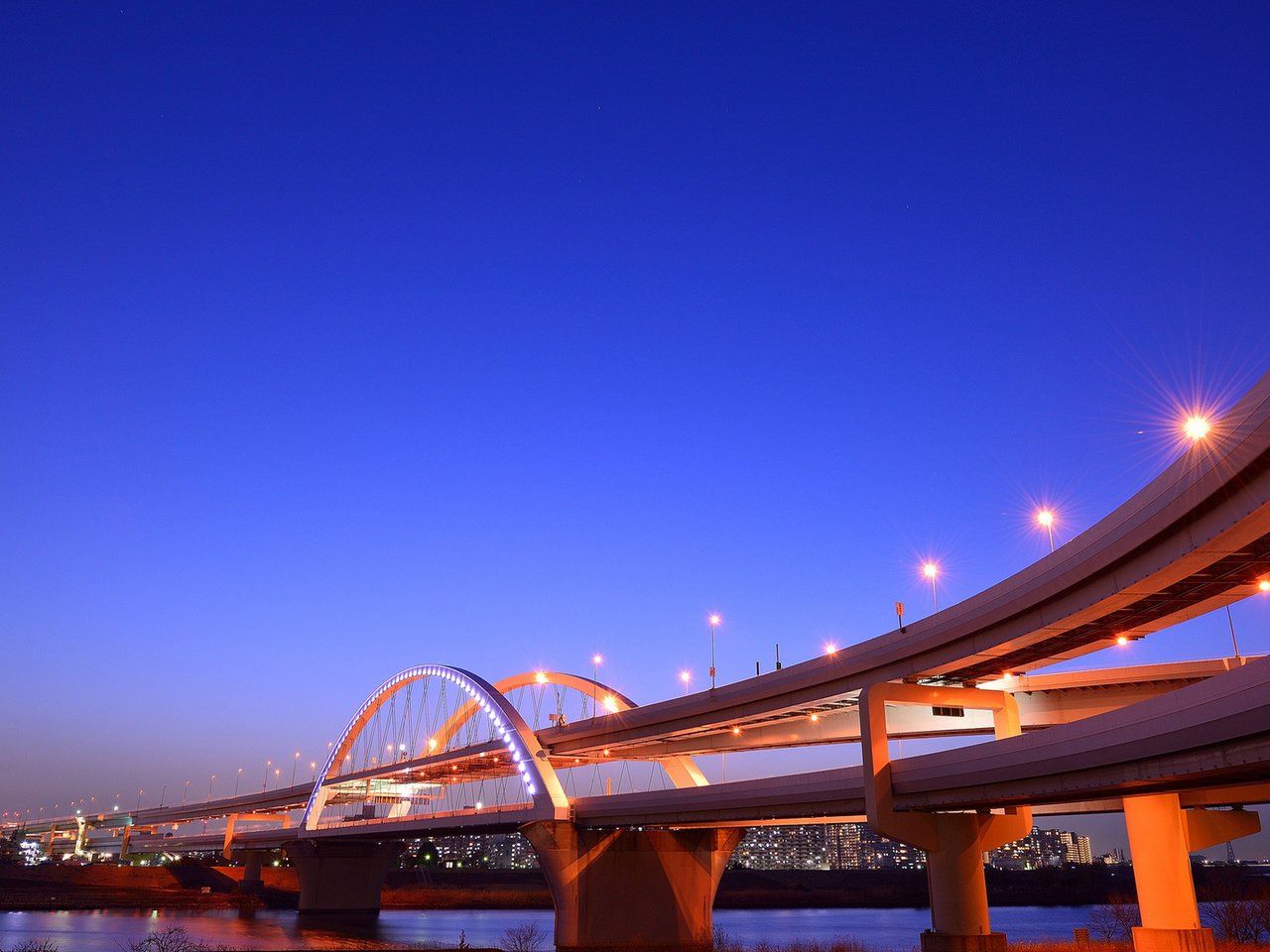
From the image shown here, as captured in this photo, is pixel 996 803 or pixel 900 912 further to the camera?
pixel 900 912

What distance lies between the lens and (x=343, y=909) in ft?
298

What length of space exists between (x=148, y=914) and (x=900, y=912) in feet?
304

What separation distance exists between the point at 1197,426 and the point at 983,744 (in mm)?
12066

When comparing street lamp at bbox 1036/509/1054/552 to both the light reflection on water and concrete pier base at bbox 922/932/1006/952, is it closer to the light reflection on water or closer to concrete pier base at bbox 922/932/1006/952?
concrete pier base at bbox 922/932/1006/952

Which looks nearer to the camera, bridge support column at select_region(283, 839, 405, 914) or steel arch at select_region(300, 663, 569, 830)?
steel arch at select_region(300, 663, 569, 830)

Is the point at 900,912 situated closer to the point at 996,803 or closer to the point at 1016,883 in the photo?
the point at 1016,883

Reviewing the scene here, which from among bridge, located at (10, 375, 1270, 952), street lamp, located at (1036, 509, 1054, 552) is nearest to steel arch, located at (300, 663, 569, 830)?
bridge, located at (10, 375, 1270, 952)

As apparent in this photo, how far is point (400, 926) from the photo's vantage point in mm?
87562

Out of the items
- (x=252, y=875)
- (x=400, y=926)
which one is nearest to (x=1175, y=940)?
(x=400, y=926)

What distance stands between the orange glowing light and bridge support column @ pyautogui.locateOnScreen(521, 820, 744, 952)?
38179 millimetres

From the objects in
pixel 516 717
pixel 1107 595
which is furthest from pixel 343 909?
pixel 1107 595

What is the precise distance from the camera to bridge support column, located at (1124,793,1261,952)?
30125 mm

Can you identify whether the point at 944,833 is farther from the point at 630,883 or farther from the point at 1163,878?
the point at 630,883

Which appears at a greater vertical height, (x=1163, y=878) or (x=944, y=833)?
(x=944, y=833)
